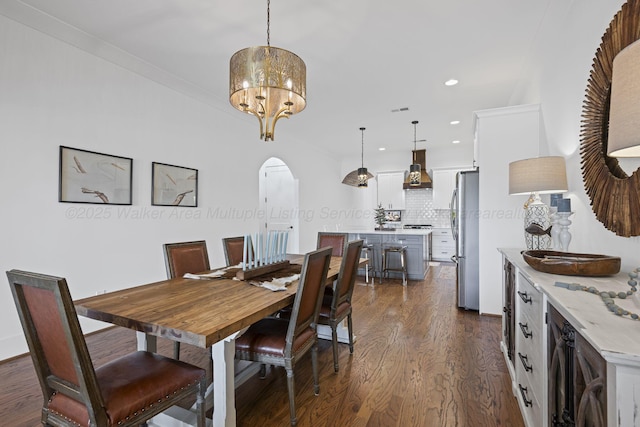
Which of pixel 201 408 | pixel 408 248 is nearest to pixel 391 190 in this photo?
pixel 408 248

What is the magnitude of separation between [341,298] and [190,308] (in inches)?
51.1

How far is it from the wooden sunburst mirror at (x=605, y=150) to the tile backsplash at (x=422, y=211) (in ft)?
21.3

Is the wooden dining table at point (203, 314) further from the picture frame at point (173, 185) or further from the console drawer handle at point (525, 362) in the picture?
the picture frame at point (173, 185)

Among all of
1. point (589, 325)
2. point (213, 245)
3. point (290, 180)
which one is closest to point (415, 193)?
point (290, 180)

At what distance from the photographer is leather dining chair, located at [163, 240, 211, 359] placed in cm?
241

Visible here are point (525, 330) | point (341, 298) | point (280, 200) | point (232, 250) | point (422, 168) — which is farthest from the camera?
point (422, 168)

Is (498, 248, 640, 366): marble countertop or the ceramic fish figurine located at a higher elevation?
the ceramic fish figurine

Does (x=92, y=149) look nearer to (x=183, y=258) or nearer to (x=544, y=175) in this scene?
(x=183, y=258)

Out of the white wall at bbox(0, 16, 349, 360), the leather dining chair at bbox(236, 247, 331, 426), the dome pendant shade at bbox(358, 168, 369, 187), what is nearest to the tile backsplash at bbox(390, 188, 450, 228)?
the dome pendant shade at bbox(358, 168, 369, 187)

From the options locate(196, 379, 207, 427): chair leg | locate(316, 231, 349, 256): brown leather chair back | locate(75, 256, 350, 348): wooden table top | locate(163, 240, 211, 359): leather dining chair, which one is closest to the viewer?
locate(75, 256, 350, 348): wooden table top

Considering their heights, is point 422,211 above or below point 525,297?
above

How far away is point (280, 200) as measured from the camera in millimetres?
6969

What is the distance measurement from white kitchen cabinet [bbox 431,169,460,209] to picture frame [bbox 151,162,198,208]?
598 cm

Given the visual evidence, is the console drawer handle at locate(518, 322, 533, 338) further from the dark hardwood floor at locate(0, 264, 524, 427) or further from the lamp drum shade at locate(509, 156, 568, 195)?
the lamp drum shade at locate(509, 156, 568, 195)
